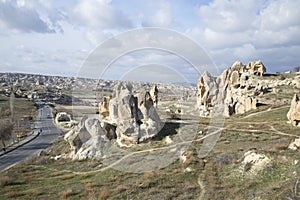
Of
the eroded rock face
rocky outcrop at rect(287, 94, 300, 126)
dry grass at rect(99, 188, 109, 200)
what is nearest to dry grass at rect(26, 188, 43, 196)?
dry grass at rect(99, 188, 109, 200)

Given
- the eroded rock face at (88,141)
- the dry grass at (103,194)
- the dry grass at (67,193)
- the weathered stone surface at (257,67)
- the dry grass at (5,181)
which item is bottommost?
the dry grass at (5,181)

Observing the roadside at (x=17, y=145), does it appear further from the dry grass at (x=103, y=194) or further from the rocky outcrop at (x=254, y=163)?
the rocky outcrop at (x=254, y=163)

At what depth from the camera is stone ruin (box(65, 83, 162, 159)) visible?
79.9 ft

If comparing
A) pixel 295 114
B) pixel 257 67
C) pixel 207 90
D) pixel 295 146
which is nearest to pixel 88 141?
pixel 295 146

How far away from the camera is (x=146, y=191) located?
544 inches

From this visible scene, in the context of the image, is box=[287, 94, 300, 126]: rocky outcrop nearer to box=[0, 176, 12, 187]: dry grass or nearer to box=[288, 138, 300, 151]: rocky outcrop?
box=[288, 138, 300, 151]: rocky outcrop

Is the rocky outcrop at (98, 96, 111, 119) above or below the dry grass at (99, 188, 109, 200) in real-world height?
above

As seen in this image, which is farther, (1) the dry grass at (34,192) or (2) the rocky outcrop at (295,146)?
(2) the rocky outcrop at (295,146)

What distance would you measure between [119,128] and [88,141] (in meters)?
3.31

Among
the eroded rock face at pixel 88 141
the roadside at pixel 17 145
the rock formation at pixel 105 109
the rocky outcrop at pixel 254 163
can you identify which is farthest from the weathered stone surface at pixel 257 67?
the rocky outcrop at pixel 254 163

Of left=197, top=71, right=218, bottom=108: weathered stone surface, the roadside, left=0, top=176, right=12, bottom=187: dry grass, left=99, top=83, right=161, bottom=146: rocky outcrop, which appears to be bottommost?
the roadside

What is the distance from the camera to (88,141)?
2486cm

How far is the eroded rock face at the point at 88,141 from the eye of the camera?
23.4 metres

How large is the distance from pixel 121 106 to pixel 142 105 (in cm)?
226
